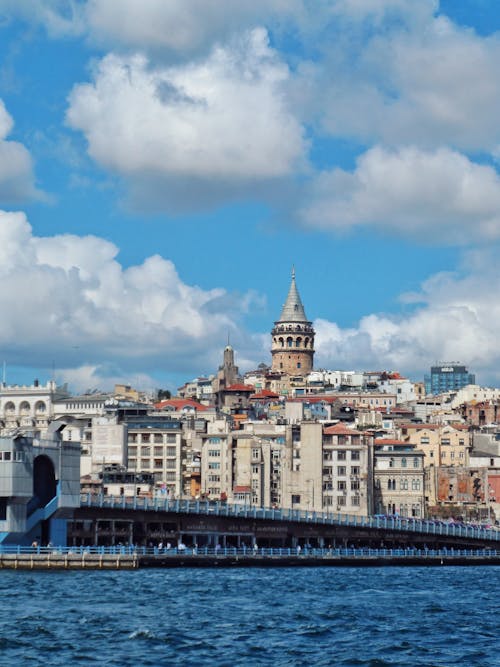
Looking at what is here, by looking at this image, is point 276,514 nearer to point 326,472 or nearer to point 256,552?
point 256,552

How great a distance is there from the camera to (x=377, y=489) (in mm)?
192500

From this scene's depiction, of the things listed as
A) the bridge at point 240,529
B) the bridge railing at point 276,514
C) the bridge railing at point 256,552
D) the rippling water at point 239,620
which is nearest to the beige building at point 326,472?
the bridge railing at point 276,514

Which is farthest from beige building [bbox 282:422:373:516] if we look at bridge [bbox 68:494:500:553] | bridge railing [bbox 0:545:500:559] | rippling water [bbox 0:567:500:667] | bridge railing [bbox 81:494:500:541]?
rippling water [bbox 0:567:500:667]

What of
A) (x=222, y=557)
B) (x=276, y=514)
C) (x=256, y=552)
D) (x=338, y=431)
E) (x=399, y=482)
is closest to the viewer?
(x=222, y=557)

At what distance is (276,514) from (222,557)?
742 inches

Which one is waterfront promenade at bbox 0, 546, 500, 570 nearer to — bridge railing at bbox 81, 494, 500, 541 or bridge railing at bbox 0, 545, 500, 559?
bridge railing at bbox 0, 545, 500, 559

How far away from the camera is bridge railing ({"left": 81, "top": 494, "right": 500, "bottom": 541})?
131m

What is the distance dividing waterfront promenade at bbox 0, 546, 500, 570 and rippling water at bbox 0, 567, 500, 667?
134 inches

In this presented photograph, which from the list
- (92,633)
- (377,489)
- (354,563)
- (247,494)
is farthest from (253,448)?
(92,633)

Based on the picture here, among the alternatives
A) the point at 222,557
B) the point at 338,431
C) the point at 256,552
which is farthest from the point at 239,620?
the point at 338,431

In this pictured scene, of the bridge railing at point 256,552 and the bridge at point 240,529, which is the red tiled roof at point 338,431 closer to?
the bridge at point 240,529

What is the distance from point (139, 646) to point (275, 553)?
62.4m

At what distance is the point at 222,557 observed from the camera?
124 m

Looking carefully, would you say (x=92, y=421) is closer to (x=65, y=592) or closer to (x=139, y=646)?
(x=65, y=592)
